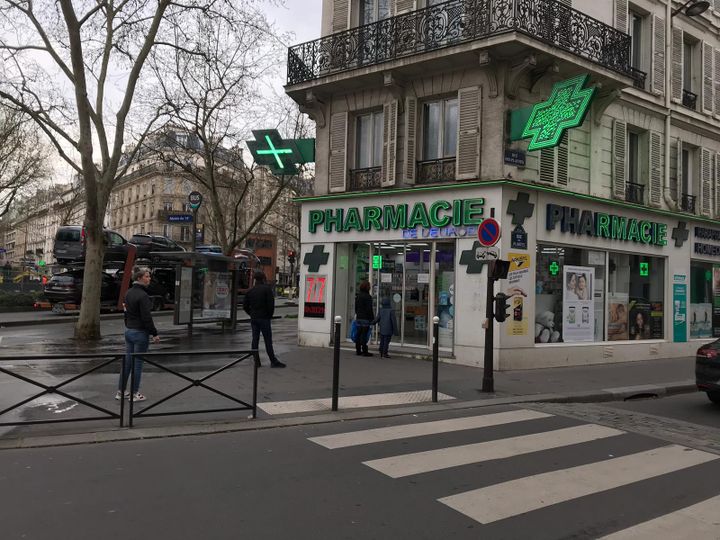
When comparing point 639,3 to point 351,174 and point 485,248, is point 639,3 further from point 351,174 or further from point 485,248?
point 485,248

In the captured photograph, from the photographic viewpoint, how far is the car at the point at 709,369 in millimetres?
8898

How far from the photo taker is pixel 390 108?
14.2 metres

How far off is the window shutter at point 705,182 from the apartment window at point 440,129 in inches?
354

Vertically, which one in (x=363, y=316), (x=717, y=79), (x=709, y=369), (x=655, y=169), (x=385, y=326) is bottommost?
(x=709, y=369)

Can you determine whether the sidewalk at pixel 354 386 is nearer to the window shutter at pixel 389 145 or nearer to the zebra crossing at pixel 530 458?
the zebra crossing at pixel 530 458

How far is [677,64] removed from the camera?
16.9 meters

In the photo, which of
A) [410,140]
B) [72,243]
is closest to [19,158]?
[72,243]

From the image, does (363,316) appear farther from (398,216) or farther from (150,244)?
(150,244)

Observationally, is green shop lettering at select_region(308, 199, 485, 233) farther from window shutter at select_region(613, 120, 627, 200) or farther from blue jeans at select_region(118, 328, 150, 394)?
blue jeans at select_region(118, 328, 150, 394)

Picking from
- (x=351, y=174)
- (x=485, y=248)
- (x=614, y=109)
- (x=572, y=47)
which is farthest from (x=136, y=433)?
(x=614, y=109)

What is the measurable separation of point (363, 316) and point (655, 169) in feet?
30.3

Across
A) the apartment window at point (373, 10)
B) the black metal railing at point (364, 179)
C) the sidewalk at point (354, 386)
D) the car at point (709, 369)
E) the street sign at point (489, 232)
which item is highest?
the apartment window at point (373, 10)

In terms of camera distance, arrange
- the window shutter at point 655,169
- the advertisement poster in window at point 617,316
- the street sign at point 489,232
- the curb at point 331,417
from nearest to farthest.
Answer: the curb at point 331,417 < the street sign at point 489,232 < the advertisement poster in window at point 617,316 < the window shutter at point 655,169

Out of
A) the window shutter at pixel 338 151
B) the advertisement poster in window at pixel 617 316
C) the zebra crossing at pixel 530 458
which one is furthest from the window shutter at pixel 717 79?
the zebra crossing at pixel 530 458
